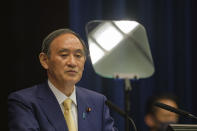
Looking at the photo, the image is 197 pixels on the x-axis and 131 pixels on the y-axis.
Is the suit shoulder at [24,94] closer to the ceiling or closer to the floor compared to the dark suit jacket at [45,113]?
closer to the ceiling

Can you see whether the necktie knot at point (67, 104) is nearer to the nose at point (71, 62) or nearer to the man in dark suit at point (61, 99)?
the man in dark suit at point (61, 99)

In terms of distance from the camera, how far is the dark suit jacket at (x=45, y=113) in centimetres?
156

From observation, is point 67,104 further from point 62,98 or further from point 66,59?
point 66,59

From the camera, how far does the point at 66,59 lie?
1697 millimetres

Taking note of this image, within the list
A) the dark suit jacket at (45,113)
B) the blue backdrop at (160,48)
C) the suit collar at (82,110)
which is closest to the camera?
the dark suit jacket at (45,113)

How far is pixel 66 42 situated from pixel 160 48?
136 centimetres

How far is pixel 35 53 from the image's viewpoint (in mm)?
2500

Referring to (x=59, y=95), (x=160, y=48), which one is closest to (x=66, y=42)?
(x=59, y=95)

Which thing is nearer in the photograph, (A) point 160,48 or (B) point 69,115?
(B) point 69,115

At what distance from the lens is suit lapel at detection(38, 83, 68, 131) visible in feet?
5.29

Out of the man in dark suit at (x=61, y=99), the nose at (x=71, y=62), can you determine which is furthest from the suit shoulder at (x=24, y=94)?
the nose at (x=71, y=62)

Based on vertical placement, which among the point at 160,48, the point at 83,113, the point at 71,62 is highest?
the point at 71,62

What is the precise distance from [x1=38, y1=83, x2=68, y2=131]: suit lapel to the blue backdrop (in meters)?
1.00

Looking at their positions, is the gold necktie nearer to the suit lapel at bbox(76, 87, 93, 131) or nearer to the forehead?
the suit lapel at bbox(76, 87, 93, 131)
